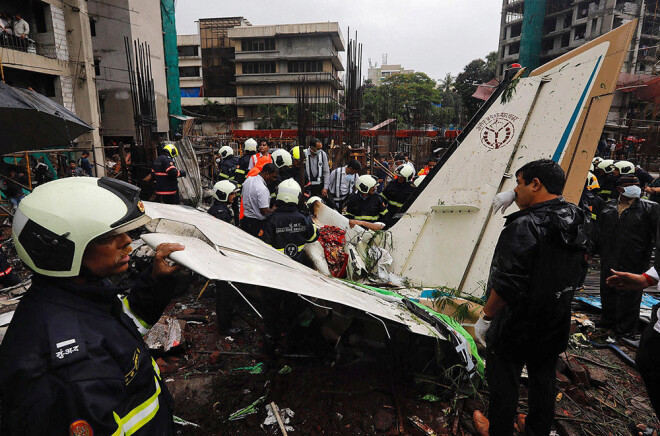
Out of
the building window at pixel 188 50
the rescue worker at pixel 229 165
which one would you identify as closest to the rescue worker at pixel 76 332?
the rescue worker at pixel 229 165

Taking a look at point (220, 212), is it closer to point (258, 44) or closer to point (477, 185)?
point (477, 185)

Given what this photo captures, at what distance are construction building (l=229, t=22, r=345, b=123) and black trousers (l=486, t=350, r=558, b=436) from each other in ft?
128

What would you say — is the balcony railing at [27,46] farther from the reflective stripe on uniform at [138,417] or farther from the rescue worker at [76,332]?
the reflective stripe on uniform at [138,417]

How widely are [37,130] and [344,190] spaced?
5.16 m

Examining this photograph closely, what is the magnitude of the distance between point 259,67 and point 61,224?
4462 centimetres

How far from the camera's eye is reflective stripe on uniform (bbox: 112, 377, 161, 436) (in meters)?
1.12

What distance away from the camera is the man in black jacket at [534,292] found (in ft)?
6.91

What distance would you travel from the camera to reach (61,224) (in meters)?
1.14

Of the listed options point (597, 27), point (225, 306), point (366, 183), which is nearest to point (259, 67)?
point (597, 27)

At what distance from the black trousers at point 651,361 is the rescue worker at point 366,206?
3.58 m

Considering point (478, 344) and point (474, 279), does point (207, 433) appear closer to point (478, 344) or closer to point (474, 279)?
point (478, 344)

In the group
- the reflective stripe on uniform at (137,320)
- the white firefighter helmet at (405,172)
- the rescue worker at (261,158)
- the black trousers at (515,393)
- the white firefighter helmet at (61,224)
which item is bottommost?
the black trousers at (515,393)

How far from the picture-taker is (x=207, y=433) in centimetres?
254

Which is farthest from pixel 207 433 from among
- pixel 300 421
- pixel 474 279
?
pixel 474 279
